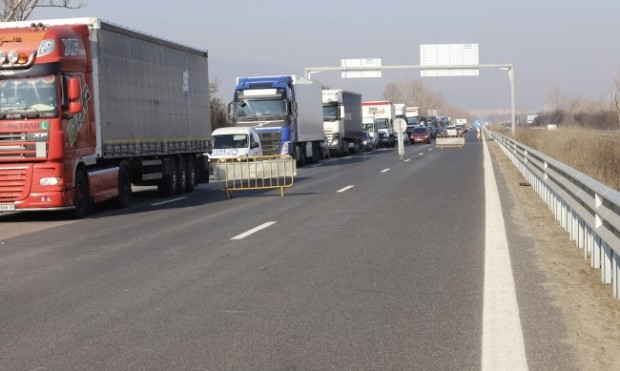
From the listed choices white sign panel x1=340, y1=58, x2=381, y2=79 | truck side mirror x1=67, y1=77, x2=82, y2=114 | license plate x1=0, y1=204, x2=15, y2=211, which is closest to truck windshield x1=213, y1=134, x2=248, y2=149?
truck side mirror x1=67, y1=77, x2=82, y2=114

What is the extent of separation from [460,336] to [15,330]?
3506mm

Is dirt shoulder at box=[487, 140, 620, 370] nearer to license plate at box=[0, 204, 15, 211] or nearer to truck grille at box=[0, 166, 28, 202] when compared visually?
truck grille at box=[0, 166, 28, 202]

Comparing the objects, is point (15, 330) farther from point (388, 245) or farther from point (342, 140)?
point (342, 140)

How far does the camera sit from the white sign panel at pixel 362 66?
225 feet

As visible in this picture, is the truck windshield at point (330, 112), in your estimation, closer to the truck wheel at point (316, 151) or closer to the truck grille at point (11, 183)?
the truck wheel at point (316, 151)

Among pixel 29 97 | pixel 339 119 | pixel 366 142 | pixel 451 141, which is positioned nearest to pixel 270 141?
pixel 339 119

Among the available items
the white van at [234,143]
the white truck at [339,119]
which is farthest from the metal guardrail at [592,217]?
the white truck at [339,119]

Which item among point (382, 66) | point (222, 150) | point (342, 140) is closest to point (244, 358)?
point (222, 150)

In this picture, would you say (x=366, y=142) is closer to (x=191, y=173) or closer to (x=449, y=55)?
(x=449, y=55)

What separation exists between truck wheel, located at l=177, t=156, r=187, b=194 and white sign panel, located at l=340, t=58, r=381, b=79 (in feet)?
146

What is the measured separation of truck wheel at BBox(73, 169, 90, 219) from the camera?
17547 mm

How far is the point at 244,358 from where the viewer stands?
6.12 m

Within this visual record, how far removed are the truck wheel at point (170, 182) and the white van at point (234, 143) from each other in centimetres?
583

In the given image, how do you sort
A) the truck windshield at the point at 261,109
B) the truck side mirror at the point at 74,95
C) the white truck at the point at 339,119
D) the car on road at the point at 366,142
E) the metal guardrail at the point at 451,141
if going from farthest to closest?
the metal guardrail at the point at 451,141, the car on road at the point at 366,142, the white truck at the point at 339,119, the truck windshield at the point at 261,109, the truck side mirror at the point at 74,95
